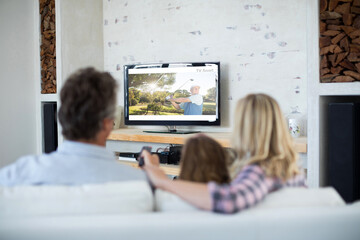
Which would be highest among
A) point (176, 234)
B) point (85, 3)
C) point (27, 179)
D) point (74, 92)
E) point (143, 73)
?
point (85, 3)

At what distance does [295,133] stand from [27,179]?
104 inches

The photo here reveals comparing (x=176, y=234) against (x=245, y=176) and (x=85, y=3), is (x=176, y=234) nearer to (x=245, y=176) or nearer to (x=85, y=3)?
(x=245, y=176)

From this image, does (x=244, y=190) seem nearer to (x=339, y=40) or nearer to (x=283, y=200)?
(x=283, y=200)

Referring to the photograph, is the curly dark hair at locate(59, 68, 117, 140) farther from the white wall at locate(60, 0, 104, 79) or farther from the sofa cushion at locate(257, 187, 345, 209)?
the white wall at locate(60, 0, 104, 79)

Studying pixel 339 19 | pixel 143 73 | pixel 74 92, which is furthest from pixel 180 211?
pixel 143 73

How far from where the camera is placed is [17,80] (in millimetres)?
4648

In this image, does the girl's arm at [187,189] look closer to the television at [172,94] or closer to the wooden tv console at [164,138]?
the wooden tv console at [164,138]

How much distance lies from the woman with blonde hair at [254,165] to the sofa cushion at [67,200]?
15 centimetres

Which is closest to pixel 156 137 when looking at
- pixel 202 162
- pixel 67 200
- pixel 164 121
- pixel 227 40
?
pixel 164 121

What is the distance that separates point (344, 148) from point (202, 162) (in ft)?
5.70

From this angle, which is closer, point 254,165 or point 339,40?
point 254,165

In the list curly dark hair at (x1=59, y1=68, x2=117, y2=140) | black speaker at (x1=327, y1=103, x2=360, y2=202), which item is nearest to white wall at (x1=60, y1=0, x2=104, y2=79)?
black speaker at (x1=327, y1=103, x2=360, y2=202)

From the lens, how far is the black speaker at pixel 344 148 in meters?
2.82

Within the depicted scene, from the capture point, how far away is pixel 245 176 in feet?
4.27
